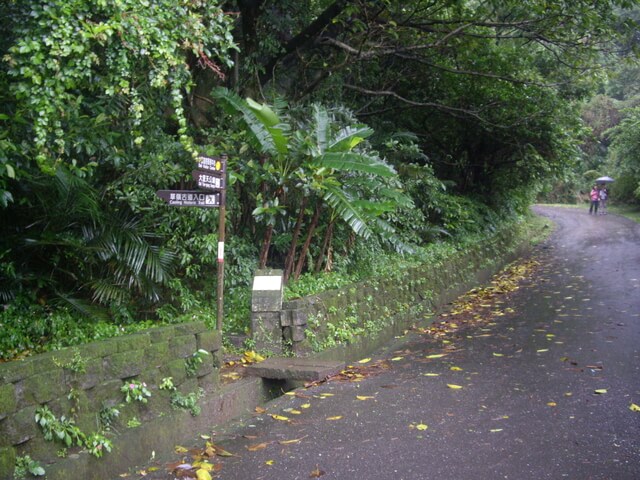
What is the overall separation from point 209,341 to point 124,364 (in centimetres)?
120

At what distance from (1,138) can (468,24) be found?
8001mm

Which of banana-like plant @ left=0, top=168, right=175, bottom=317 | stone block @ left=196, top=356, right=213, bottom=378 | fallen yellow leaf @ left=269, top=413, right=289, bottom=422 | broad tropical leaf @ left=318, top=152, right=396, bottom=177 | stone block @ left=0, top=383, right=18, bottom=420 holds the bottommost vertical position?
fallen yellow leaf @ left=269, top=413, right=289, bottom=422

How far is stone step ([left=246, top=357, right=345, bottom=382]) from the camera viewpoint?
6.93 meters

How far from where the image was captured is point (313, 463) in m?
5.02

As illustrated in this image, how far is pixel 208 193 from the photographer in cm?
676

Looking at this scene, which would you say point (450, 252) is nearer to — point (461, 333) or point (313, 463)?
point (461, 333)

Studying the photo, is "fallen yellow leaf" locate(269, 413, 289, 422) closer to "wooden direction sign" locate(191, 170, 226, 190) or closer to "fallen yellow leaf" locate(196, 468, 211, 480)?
"fallen yellow leaf" locate(196, 468, 211, 480)

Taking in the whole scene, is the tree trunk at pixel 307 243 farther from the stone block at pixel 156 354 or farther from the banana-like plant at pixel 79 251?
the stone block at pixel 156 354

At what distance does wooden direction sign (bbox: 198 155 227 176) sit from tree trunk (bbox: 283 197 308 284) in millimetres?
1750

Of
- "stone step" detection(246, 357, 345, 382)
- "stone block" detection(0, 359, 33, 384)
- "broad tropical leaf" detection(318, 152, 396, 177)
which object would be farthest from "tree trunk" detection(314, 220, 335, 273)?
"stone block" detection(0, 359, 33, 384)

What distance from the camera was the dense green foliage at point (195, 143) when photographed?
225 inches

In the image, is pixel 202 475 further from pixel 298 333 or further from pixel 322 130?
pixel 322 130

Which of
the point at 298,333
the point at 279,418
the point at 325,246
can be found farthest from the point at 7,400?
the point at 325,246

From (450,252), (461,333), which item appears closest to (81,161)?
(461,333)
